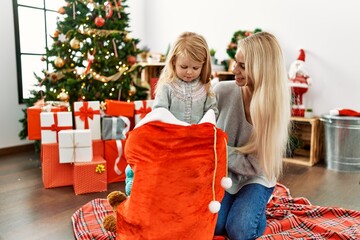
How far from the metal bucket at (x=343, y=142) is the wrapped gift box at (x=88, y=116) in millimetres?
1984

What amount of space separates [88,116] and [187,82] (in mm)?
1216

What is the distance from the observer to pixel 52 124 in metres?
2.44

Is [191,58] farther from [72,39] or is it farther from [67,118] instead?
[72,39]

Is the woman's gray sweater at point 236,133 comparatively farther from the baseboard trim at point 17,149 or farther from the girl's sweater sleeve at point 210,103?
the baseboard trim at point 17,149

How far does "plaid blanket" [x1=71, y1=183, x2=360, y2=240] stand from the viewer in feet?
5.41

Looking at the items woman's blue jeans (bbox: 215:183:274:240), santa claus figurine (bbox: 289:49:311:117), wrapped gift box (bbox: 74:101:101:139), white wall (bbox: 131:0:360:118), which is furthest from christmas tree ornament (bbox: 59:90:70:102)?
santa claus figurine (bbox: 289:49:311:117)

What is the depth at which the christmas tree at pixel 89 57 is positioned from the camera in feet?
9.40

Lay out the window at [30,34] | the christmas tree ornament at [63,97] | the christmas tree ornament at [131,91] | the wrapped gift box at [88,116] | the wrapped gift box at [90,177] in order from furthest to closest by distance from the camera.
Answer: the window at [30,34], the christmas tree ornament at [131,91], the christmas tree ornament at [63,97], the wrapped gift box at [88,116], the wrapped gift box at [90,177]

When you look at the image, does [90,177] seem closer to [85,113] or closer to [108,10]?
[85,113]

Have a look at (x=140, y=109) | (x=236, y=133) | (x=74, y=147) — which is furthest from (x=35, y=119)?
(x=236, y=133)

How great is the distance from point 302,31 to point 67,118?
7.76 ft

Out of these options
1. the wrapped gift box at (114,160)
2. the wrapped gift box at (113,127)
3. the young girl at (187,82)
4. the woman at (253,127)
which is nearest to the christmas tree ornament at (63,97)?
the wrapped gift box at (113,127)

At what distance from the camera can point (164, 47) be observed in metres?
4.38

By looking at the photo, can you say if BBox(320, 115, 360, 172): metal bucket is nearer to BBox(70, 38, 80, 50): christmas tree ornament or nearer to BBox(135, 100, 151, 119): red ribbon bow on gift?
BBox(135, 100, 151, 119): red ribbon bow on gift
